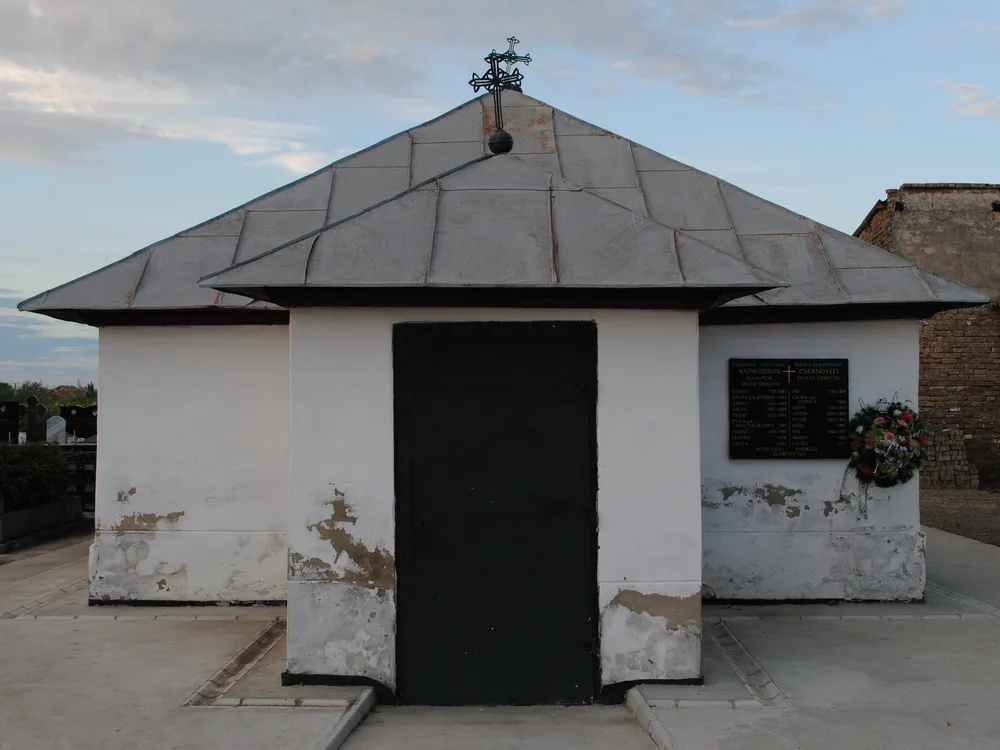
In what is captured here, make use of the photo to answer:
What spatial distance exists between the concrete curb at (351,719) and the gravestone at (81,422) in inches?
575

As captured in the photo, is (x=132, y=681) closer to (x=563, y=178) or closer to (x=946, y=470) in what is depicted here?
(x=563, y=178)

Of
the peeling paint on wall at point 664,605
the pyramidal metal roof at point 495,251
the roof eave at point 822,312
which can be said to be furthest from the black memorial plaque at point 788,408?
the pyramidal metal roof at point 495,251

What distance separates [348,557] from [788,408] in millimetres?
4519

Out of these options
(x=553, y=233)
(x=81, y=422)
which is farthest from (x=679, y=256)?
(x=81, y=422)

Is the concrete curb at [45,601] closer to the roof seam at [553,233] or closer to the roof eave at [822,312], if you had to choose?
the roof seam at [553,233]

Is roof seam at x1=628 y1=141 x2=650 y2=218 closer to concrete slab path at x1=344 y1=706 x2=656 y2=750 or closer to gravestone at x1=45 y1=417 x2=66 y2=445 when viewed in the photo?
concrete slab path at x1=344 y1=706 x2=656 y2=750

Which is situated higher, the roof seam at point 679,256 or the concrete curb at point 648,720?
the roof seam at point 679,256

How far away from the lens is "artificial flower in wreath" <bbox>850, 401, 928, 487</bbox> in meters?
8.36

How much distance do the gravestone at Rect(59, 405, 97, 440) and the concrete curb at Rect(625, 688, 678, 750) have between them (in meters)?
15.4

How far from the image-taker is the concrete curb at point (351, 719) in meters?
5.11

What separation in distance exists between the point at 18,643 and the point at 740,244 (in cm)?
688

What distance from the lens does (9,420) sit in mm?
15797

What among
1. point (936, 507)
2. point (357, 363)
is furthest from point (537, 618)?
point (936, 507)

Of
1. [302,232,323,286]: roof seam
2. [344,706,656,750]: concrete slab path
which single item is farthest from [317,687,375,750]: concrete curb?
[302,232,323,286]: roof seam
